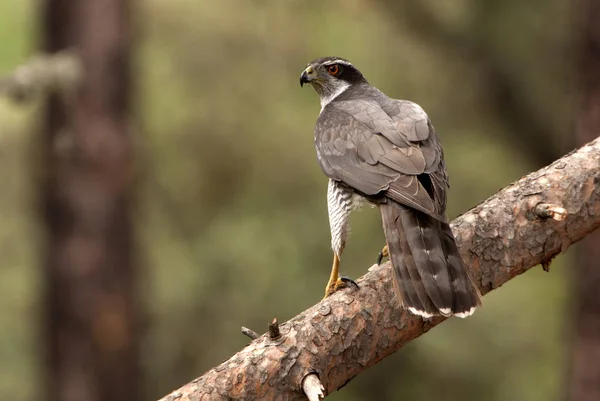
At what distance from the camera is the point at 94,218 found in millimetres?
8359

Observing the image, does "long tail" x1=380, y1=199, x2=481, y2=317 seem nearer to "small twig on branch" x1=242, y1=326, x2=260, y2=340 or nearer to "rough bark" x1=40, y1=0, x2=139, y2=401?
"small twig on branch" x1=242, y1=326, x2=260, y2=340

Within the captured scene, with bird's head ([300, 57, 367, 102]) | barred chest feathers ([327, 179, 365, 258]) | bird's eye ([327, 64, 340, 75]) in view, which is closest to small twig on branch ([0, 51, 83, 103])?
bird's head ([300, 57, 367, 102])

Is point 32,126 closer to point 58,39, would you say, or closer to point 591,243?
point 58,39

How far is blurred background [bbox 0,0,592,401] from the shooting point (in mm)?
9523

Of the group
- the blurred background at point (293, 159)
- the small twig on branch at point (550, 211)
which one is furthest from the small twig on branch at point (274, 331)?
the blurred background at point (293, 159)

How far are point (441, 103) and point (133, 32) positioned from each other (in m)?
3.60

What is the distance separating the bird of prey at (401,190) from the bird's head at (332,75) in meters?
0.40

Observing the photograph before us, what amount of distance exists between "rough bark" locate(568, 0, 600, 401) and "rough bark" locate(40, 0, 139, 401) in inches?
167

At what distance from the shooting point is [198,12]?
10.2 metres

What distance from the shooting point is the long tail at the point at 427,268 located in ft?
12.6

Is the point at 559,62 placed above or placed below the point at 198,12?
below

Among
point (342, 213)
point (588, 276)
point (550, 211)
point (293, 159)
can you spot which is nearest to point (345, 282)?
point (342, 213)

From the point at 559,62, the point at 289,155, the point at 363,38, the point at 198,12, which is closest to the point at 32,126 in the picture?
the point at 198,12

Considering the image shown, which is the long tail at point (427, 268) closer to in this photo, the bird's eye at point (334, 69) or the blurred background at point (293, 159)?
the bird's eye at point (334, 69)
